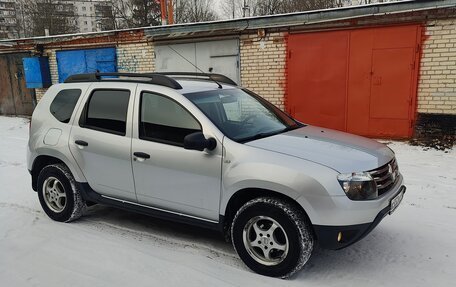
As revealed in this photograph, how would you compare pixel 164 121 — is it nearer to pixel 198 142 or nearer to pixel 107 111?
pixel 198 142

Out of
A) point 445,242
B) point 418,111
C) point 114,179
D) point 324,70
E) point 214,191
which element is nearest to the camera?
point 214,191

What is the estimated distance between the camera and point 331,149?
134 inches

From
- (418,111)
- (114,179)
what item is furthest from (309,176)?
(418,111)

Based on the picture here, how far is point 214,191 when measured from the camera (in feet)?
11.4

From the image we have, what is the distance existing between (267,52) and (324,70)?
4.73ft

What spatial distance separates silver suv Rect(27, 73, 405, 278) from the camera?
122 inches

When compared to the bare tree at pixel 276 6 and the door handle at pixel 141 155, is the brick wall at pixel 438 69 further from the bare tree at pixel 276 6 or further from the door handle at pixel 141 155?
the bare tree at pixel 276 6

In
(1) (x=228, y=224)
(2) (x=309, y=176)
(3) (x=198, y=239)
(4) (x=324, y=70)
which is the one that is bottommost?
(3) (x=198, y=239)

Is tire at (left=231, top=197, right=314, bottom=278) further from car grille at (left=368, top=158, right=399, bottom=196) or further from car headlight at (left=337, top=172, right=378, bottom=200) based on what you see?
car grille at (left=368, top=158, right=399, bottom=196)

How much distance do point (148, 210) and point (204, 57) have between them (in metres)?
6.94

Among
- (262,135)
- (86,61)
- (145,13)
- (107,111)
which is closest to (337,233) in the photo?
(262,135)

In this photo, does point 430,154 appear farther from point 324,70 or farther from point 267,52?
point 267,52

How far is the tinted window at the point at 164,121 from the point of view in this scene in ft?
12.0

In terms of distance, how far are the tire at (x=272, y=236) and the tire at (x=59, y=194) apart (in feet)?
6.83
